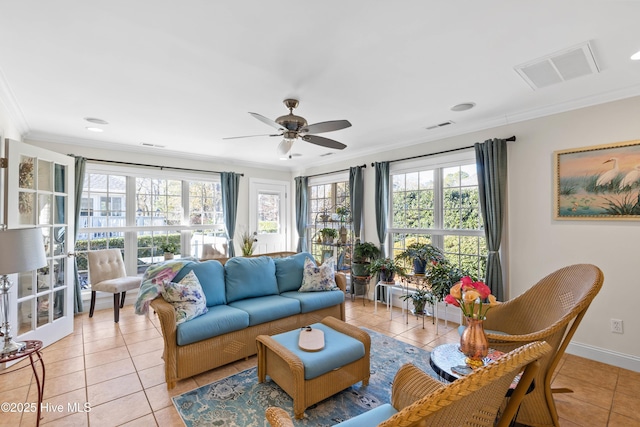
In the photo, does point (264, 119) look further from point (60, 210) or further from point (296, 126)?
point (60, 210)

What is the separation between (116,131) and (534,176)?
520 cm

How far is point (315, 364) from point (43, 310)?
3205 mm

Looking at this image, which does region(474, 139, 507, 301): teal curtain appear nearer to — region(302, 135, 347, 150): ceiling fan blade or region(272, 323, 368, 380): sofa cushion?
region(302, 135, 347, 150): ceiling fan blade

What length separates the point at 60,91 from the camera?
2752mm

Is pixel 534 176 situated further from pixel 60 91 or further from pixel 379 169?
pixel 60 91

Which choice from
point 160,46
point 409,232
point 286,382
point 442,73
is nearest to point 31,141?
point 160,46

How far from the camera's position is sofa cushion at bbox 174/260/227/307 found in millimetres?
3051

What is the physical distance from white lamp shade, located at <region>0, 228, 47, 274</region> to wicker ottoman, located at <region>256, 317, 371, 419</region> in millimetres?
1749

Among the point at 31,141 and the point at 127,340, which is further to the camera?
the point at 31,141

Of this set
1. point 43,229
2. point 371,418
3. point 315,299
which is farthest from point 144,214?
point 371,418

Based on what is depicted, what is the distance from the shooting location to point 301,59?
86.2 inches

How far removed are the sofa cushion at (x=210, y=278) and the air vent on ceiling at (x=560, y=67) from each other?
10.9ft

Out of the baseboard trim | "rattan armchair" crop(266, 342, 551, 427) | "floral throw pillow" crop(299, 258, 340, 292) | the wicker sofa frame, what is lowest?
the baseboard trim

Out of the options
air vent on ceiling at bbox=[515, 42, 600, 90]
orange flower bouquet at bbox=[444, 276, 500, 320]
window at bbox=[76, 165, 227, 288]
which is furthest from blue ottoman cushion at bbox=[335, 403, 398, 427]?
window at bbox=[76, 165, 227, 288]
